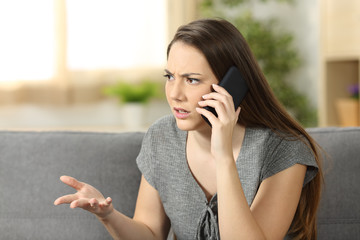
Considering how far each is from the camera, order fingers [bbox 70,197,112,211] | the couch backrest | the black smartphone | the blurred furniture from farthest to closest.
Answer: the blurred furniture → the couch backrest → the black smartphone → fingers [bbox 70,197,112,211]

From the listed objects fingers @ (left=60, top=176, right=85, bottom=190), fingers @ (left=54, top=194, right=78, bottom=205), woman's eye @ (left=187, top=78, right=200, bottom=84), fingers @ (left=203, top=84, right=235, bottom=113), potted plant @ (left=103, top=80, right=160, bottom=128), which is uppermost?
woman's eye @ (left=187, top=78, right=200, bottom=84)

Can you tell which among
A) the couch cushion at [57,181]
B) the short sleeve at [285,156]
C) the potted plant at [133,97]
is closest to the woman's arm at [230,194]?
the short sleeve at [285,156]

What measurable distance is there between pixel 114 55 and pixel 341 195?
3.03m

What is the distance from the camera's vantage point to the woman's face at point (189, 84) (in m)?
1.28

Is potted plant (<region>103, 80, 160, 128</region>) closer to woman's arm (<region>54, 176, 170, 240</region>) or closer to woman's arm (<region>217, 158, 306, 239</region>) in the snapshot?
woman's arm (<region>54, 176, 170, 240</region>)

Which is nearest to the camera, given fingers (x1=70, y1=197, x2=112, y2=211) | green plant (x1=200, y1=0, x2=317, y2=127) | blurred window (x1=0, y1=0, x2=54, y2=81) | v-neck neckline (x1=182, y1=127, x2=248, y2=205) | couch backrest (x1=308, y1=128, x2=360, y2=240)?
fingers (x1=70, y1=197, x2=112, y2=211)

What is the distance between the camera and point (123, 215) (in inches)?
53.4

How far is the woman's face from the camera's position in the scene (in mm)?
1276

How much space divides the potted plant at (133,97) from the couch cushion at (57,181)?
2.55 meters

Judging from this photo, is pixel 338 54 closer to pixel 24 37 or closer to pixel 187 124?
pixel 24 37

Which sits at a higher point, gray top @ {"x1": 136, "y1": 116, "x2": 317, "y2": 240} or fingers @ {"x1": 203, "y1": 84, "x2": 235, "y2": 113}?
fingers @ {"x1": 203, "y1": 84, "x2": 235, "y2": 113}

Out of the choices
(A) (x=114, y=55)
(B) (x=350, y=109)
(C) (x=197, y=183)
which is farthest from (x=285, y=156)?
(A) (x=114, y=55)

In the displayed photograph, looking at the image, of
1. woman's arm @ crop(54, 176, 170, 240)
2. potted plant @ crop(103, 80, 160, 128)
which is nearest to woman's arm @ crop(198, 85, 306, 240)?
woman's arm @ crop(54, 176, 170, 240)

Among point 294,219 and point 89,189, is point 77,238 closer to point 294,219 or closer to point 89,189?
point 89,189
